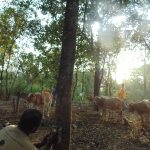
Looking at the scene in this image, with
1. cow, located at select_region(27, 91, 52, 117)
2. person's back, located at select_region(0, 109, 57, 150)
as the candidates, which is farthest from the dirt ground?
person's back, located at select_region(0, 109, 57, 150)

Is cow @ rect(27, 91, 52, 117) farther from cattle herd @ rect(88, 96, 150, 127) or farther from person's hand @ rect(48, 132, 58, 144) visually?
person's hand @ rect(48, 132, 58, 144)

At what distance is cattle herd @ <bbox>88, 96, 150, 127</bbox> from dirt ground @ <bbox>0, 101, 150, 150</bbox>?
0.47 metres

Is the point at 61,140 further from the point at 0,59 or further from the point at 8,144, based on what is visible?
the point at 0,59

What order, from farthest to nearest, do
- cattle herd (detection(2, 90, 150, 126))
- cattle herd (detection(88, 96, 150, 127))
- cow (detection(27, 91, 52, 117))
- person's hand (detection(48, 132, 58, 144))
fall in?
cow (detection(27, 91, 52, 117)), cattle herd (detection(2, 90, 150, 126)), cattle herd (detection(88, 96, 150, 127)), person's hand (detection(48, 132, 58, 144))

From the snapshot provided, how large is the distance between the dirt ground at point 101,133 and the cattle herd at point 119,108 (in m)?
0.47

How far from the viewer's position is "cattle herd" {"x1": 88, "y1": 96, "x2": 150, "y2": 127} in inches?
722

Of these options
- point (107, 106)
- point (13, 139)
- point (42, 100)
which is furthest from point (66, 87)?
point (42, 100)

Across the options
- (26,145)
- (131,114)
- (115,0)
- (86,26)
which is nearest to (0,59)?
(131,114)

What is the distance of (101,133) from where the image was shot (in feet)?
50.8

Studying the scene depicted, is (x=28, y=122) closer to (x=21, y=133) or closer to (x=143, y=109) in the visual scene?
(x=21, y=133)

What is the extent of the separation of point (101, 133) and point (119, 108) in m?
4.23

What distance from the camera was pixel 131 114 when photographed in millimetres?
20562

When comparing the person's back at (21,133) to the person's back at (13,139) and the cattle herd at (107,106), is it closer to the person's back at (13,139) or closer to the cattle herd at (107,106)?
the person's back at (13,139)

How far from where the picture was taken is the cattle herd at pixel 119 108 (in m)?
18.3
